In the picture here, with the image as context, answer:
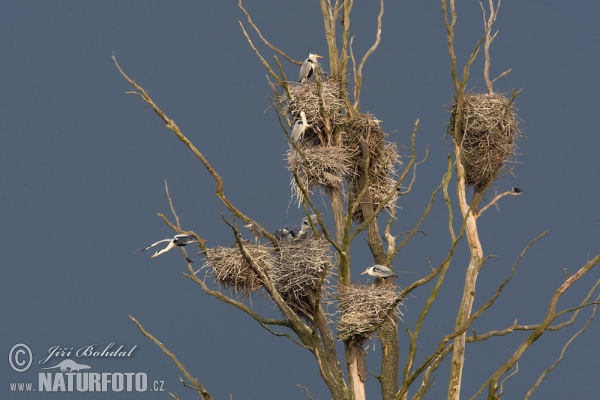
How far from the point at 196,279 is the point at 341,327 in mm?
1019

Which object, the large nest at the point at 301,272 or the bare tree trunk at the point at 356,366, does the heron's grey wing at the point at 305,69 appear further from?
the bare tree trunk at the point at 356,366

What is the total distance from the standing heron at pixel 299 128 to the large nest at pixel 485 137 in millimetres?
1179

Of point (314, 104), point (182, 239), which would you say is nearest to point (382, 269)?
point (314, 104)

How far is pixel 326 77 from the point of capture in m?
9.16

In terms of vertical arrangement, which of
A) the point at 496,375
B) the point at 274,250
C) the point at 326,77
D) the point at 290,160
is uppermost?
the point at 326,77

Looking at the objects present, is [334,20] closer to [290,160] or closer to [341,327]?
[290,160]

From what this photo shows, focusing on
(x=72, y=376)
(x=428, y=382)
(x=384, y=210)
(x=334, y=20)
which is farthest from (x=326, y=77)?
(x=72, y=376)

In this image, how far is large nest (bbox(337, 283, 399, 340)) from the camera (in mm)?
8164

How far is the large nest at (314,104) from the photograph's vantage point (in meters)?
8.86

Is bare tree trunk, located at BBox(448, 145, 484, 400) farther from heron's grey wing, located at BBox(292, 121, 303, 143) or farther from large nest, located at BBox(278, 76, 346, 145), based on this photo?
heron's grey wing, located at BBox(292, 121, 303, 143)

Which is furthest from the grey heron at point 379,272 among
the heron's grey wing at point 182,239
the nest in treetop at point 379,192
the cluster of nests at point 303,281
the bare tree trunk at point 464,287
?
the heron's grey wing at point 182,239

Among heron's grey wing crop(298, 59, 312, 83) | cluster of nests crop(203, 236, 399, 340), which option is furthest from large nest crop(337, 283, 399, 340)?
heron's grey wing crop(298, 59, 312, 83)

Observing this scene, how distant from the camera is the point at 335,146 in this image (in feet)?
29.3

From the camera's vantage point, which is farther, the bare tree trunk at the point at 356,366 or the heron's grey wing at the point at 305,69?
the heron's grey wing at the point at 305,69
